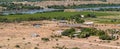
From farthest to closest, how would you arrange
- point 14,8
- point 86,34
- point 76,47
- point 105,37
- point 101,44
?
point 14,8, point 86,34, point 105,37, point 101,44, point 76,47

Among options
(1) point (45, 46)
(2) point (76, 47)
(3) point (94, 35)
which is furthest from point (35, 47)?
(3) point (94, 35)

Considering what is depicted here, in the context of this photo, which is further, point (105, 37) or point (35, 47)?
point (105, 37)

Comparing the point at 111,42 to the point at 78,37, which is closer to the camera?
the point at 111,42

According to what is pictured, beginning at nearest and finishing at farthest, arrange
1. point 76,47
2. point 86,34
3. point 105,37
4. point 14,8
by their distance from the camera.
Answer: point 76,47
point 105,37
point 86,34
point 14,8

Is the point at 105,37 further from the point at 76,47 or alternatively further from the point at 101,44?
the point at 76,47

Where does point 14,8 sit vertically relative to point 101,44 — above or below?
below

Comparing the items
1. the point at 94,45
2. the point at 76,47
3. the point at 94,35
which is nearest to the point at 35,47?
the point at 76,47

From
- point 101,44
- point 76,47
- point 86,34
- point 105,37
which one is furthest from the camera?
point 86,34

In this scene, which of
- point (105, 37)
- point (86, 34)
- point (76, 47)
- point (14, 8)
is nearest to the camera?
point (76, 47)

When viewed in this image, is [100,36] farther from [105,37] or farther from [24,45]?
[24,45]
